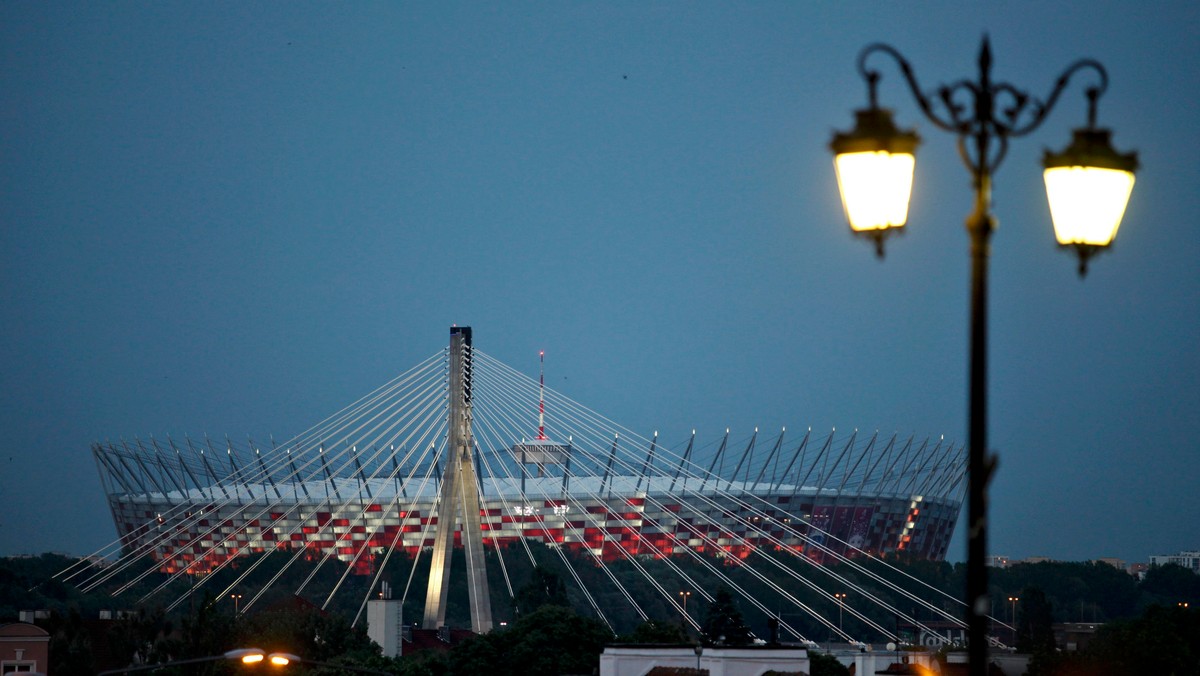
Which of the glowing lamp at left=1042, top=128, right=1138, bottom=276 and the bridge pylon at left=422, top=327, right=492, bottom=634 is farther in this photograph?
the bridge pylon at left=422, top=327, right=492, bottom=634

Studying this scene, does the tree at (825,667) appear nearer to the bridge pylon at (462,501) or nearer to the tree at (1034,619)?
the bridge pylon at (462,501)

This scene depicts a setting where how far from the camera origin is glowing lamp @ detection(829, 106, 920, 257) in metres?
7.31

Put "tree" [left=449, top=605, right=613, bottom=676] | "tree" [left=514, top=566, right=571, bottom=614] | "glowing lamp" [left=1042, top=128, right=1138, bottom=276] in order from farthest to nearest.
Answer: "tree" [left=514, top=566, right=571, bottom=614]
"tree" [left=449, top=605, right=613, bottom=676]
"glowing lamp" [left=1042, top=128, right=1138, bottom=276]

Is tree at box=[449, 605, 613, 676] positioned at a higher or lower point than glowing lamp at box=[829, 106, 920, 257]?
lower

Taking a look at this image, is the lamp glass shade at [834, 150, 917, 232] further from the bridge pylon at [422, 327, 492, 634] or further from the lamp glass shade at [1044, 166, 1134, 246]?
the bridge pylon at [422, 327, 492, 634]

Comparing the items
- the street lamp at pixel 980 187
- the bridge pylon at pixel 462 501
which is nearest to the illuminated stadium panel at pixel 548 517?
the bridge pylon at pixel 462 501

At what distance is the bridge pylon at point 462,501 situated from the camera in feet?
227

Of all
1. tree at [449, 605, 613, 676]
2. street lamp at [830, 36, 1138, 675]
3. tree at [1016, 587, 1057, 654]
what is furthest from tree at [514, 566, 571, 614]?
street lamp at [830, 36, 1138, 675]

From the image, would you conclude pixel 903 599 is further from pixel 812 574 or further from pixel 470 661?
pixel 470 661

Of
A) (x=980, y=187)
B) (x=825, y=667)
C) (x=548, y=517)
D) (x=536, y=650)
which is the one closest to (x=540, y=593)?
(x=536, y=650)

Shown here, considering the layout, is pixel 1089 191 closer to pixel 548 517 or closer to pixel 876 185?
pixel 876 185

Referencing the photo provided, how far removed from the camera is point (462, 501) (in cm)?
6988

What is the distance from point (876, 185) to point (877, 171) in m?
0.06

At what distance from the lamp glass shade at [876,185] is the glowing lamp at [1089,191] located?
653mm
